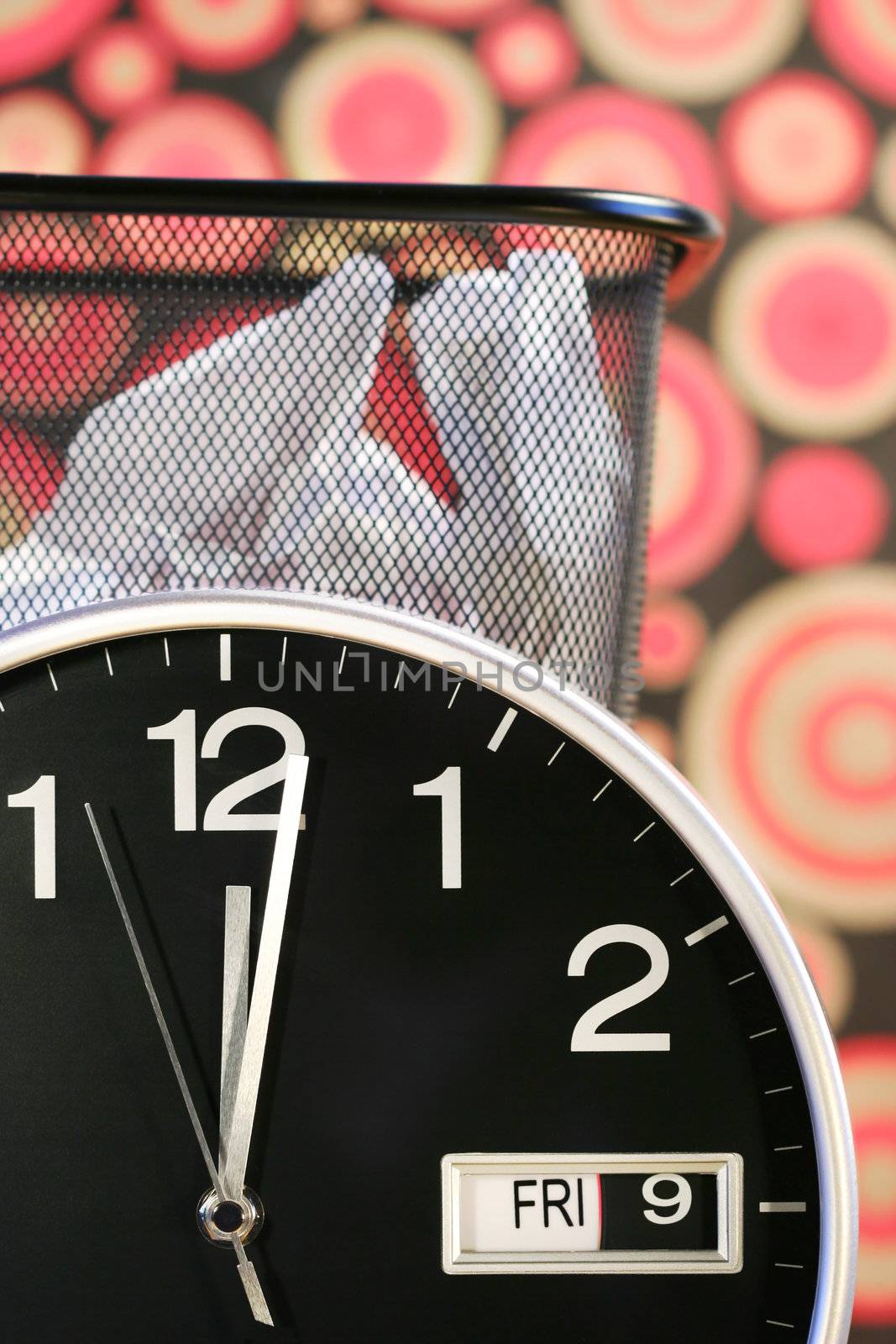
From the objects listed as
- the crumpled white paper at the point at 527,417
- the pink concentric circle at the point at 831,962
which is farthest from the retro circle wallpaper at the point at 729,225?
the crumpled white paper at the point at 527,417

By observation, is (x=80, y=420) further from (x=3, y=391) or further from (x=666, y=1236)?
(x=666, y=1236)

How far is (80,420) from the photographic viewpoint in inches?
25.2

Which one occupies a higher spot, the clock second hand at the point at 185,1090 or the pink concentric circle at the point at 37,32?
the pink concentric circle at the point at 37,32

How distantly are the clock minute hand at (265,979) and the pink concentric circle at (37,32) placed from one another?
2.08 feet

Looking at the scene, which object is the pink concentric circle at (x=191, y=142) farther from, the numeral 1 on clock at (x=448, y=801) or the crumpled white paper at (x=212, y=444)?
the numeral 1 on clock at (x=448, y=801)

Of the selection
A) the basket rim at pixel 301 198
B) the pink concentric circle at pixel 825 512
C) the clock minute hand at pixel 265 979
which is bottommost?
the clock minute hand at pixel 265 979

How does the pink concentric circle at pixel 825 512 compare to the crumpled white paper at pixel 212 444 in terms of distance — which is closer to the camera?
the crumpled white paper at pixel 212 444

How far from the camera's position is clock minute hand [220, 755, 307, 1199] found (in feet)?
1.70

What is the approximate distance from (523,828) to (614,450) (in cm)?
22

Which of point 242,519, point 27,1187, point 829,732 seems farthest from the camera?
point 829,732

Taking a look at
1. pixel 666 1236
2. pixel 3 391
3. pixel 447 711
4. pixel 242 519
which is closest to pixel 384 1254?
pixel 666 1236

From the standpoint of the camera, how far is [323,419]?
2.03ft

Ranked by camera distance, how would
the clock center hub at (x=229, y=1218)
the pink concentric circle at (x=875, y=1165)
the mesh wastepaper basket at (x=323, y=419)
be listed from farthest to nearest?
the pink concentric circle at (x=875, y=1165)
the mesh wastepaper basket at (x=323, y=419)
the clock center hub at (x=229, y=1218)

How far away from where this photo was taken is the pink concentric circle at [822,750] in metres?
0.90
